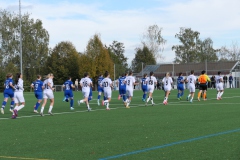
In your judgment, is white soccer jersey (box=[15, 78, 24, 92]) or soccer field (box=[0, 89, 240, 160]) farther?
white soccer jersey (box=[15, 78, 24, 92])

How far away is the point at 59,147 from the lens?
10.3 meters

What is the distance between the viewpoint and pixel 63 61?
8556 centimetres

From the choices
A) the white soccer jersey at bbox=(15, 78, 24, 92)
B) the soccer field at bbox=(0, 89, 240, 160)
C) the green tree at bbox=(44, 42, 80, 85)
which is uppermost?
the green tree at bbox=(44, 42, 80, 85)

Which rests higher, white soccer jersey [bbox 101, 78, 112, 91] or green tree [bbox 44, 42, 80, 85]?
green tree [bbox 44, 42, 80, 85]

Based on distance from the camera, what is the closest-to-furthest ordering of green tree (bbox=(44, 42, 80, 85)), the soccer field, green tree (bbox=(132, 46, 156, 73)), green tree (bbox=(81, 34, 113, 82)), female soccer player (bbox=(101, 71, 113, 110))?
1. the soccer field
2. female soccer player (bbox=(101, 71, 113, 110))
3. green tree (bbox=(81, 34, 113, 82))
4. green tree (bbox=(44, 42, 80, 85))
5. green tree (bbox=(132, 46, 156, 73))

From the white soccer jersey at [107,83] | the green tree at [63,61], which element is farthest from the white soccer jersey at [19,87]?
the green tree at [63,61]

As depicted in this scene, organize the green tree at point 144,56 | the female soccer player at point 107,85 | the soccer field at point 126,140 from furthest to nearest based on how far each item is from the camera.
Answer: the green tree at point 144,56
the female soccer player at point 107,85
the soccer field at point 126,140

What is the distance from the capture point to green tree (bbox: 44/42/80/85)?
275ft

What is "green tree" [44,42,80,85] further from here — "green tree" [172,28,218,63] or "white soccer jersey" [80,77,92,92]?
"white soccer jersey" [80,77,92,92]

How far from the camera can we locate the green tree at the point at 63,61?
275 ft

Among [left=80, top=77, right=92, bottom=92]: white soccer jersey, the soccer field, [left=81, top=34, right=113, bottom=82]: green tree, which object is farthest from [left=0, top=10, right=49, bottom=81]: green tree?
the soccer field

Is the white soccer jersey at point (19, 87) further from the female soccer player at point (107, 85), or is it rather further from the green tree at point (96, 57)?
the green tree at point (96, 57)

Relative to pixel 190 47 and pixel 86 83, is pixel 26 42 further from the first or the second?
pixel 86 83

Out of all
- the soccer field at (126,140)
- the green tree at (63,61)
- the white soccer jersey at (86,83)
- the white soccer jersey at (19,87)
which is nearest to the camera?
the soccer field at (126,140)
